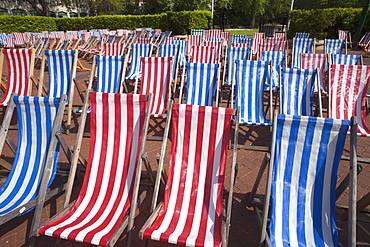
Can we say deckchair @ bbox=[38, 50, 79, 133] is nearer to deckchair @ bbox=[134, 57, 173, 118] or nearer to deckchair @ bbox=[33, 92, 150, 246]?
deckchair @ bbox=[134, 57, 173, 118]

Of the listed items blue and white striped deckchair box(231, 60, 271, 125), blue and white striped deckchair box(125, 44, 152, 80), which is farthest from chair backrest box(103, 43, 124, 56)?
blue and white striped deckchair box(231, 60, 271, 125)

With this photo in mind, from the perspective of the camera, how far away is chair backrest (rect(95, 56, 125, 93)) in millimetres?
4121

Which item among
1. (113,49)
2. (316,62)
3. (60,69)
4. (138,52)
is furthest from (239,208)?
(113,49)

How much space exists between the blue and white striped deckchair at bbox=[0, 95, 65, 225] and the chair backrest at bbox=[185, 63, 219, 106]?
2.08m

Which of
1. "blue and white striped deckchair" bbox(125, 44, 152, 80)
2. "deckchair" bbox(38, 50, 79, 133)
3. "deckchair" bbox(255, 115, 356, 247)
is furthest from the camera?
"blue and white striped deckchair" bbox(125, 44, 152, 80)

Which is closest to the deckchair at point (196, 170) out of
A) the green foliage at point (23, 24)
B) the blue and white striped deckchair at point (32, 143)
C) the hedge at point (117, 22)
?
the blue and white striped deckchair at point (32, 143)

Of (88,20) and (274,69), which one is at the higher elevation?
(88,20)

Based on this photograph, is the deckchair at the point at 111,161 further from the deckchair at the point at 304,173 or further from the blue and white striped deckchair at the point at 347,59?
the blue and white striped deckchair at the point at 347,59

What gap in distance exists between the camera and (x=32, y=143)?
8.07 feet

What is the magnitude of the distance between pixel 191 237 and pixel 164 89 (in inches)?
108

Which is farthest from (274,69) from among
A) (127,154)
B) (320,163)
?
(127,154)

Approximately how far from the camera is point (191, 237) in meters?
1.76

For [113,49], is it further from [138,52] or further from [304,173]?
[304,173]

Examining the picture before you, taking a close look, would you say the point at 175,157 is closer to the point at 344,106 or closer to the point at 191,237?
the point at 191,237
